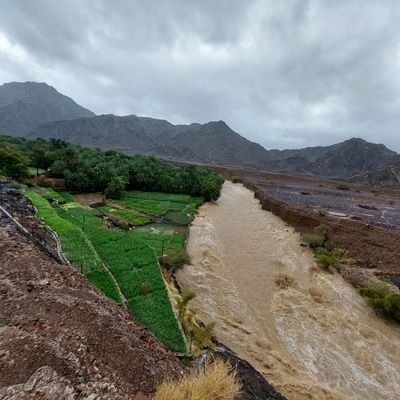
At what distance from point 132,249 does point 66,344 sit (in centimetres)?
1520

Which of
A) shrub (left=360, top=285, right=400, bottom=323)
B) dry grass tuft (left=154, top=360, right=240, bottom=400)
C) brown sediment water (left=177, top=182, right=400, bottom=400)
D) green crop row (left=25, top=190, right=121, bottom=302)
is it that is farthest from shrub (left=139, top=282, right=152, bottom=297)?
shrub (left=360, top=285, right=400, bottom=323)

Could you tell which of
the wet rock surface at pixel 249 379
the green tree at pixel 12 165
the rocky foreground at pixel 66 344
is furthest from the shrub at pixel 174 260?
the green tree at pixel 12 165

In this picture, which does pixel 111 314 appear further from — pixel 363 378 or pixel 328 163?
pixel 328 163

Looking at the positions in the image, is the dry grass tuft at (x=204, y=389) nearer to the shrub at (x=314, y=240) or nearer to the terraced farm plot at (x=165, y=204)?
the shrub at (x=314, y=240)

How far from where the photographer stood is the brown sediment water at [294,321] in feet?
45.9

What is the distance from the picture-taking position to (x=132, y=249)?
917 inches

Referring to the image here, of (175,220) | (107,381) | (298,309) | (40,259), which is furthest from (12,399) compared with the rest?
(175,220)

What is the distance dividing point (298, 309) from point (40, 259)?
55.1 ft

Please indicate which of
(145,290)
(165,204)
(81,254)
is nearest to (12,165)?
(165,204)

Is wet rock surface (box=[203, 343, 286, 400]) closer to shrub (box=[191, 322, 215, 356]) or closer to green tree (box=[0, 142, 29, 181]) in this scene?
shrub (box=[191, 322, 215, 356])

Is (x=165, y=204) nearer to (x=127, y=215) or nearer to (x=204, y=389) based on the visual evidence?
(x=127, y=215)

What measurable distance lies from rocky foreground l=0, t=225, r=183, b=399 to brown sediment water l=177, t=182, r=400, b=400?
7464mm

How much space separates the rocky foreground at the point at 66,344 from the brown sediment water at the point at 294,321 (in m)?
7.46

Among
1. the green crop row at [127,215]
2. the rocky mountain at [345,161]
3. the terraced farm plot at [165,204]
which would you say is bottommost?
the green crop row at [127,215]
